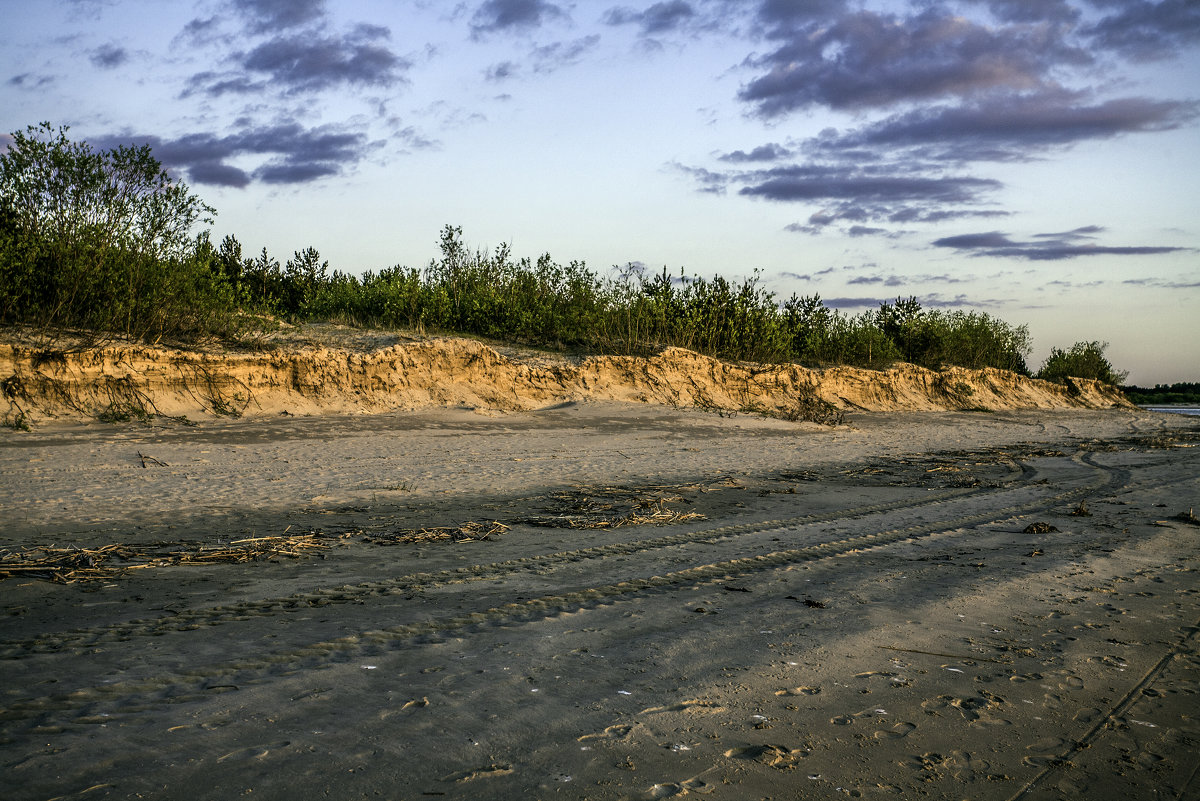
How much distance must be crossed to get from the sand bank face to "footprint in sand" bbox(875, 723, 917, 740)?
1183 centimetres

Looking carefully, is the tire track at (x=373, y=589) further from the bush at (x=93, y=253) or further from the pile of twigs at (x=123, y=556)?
the bush at (x=93, y=253)

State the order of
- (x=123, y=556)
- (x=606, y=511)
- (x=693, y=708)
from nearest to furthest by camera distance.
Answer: (x=693, y=708) → (x=123, y=556) → (x=606, y=511)

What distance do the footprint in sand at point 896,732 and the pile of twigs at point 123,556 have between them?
12.7ft

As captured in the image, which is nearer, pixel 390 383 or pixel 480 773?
pixel 480 773

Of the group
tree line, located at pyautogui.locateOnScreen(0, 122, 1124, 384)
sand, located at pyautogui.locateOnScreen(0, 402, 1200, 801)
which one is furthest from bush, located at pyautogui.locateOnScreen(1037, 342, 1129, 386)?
sand, located at pyautogui.locateOnScreen(0, 402, 1200, 801)

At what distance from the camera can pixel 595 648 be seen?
139 inches

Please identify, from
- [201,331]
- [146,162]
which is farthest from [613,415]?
[146,162]

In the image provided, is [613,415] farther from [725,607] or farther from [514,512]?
[725,607]

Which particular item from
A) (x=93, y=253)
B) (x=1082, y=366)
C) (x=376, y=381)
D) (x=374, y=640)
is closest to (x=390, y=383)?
(x=376, y=381)

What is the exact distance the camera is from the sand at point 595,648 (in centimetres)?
→ 247

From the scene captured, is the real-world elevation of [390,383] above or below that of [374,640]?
above

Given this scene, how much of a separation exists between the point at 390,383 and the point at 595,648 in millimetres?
11557

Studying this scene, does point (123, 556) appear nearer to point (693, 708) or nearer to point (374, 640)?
point (374, 640)

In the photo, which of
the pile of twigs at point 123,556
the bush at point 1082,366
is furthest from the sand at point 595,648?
the bush at point 1082,366
